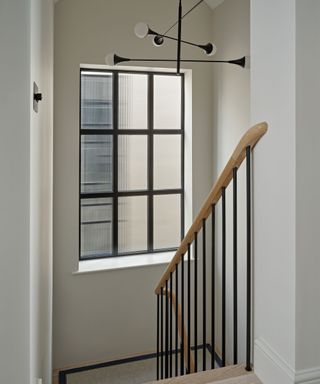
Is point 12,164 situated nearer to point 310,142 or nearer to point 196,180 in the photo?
point 310,142

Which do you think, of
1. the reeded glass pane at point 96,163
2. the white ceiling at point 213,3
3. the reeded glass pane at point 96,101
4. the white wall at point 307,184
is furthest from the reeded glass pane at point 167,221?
the white wall at point 307,184

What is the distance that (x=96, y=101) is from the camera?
390 cm

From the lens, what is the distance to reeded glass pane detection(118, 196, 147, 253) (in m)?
4.07

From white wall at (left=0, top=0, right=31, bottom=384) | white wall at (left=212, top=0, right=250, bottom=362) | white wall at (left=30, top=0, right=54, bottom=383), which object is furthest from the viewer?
white wall at (left=212, top=0, right=250, bottom=362)

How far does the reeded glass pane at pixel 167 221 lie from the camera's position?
4191mm

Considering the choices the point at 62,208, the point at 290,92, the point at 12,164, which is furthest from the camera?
the point at 62,208

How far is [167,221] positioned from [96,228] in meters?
0.80

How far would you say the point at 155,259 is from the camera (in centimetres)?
398

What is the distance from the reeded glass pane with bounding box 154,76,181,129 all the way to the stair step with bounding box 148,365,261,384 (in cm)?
298

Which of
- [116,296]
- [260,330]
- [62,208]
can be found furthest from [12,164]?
[116,296]

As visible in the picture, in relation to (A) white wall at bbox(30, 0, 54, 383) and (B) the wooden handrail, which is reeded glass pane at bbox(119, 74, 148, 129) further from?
(B) the wooden handrail

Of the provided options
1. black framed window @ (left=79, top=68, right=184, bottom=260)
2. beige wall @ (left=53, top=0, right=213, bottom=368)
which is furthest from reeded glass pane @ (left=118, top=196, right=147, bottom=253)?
beige wall @ (left=53, top=0, right=213, bottom=368)

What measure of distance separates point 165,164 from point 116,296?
4.93 feet

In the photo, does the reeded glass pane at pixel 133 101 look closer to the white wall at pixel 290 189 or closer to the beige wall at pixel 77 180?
the beige wall at pixel 77 180
